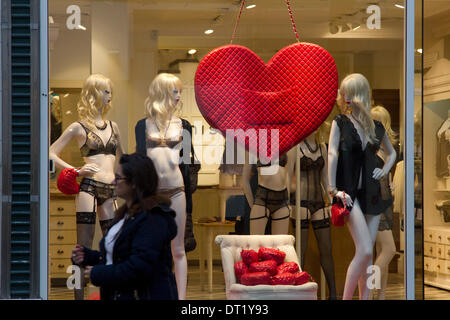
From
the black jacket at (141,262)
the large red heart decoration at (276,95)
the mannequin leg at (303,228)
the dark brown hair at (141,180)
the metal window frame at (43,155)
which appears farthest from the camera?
the mannequin leg at (303,228)

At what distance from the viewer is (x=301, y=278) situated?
4.79 meters

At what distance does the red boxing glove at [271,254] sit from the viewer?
4793 millimetres

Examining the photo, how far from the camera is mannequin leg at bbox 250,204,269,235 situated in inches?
192

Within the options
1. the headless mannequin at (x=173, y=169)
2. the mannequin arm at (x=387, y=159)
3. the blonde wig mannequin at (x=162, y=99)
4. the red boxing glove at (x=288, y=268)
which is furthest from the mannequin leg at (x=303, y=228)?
the blonde wig mannequin at (x=162, y=99)

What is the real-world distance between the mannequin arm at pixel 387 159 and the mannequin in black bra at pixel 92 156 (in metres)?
1.64

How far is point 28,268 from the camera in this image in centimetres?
457

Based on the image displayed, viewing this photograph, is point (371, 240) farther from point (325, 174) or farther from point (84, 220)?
point (84, 220)

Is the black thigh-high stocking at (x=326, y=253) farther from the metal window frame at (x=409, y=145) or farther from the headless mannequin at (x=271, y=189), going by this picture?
the metal window frame at (x=409, y=145)

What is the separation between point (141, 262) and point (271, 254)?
1782 millimetres

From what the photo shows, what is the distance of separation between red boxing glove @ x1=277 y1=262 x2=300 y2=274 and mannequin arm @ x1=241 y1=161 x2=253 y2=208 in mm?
425

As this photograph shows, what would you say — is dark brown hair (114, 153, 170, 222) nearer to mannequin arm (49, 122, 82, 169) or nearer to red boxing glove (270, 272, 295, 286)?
mannequin arm (49, 122, 82, 169)

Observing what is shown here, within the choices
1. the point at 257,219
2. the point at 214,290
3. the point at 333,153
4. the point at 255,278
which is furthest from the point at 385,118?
the point at 214,290

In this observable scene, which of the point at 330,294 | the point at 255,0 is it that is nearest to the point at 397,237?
the point at 330,294

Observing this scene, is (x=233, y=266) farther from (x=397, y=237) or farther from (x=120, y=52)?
(x=120, y=52)
